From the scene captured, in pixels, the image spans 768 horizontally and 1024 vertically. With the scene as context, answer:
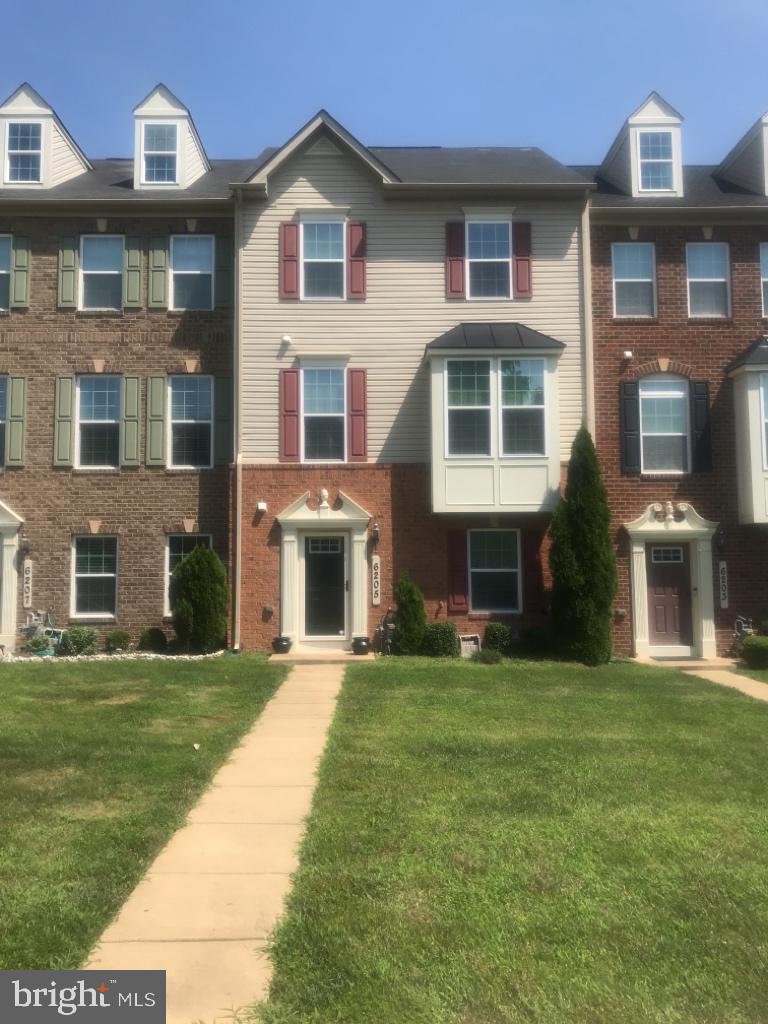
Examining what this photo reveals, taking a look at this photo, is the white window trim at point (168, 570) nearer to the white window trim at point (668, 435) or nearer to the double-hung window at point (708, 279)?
the white window trim at point (668, 435)

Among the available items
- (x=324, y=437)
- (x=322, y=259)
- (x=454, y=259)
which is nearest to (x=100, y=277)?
(x=322, y=259)

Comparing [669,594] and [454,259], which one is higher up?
[454,259]

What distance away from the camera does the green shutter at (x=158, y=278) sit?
1627 centimetres

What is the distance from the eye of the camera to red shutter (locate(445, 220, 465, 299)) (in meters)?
16.1

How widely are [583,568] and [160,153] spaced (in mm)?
12115

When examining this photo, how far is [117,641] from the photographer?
15305 millimetres

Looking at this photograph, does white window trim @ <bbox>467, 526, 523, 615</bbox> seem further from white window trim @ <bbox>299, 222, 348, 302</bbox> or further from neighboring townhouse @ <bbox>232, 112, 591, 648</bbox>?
white window trim @ <bbox>299, 222, 348, 302</bbox>

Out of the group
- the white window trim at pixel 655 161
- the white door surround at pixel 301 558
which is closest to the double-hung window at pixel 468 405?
the white door surround at pixel 301 558

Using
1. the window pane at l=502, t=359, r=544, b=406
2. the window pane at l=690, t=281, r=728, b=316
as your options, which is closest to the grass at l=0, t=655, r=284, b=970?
the window pane at l=502, t=359, r=544, b=406

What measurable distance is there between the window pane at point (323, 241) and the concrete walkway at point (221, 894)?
11240 mm

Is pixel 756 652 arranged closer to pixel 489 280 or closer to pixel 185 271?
pixel 489 280

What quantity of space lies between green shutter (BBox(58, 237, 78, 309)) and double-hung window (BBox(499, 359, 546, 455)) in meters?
8.53

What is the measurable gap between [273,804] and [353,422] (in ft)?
34.5

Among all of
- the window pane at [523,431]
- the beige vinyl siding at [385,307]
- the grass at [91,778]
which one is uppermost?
the beige vinyl siding at [385,307]
